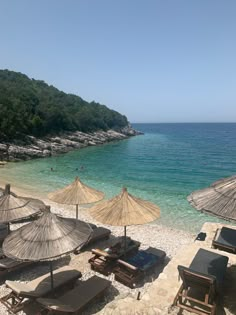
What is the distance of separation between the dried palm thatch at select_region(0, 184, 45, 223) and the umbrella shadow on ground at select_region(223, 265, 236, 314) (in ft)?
23.0

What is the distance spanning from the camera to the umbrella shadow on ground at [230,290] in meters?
6.19

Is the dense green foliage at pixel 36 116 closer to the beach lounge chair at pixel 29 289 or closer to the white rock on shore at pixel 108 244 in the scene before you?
the white rock on shore at pixel 108 244

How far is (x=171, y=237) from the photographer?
14.1 m

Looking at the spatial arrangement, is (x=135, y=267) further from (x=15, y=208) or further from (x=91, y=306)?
(x=15, y=208)

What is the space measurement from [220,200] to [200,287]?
2.20 meters

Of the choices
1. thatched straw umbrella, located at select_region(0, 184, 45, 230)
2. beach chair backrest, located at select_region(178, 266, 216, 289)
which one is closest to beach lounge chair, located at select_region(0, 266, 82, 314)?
thatched straw umbrella, located at select_region(0, 184, 45, 230)

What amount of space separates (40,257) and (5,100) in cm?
4981

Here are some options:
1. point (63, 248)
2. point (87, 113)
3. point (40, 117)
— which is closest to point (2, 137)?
point (40, 117)

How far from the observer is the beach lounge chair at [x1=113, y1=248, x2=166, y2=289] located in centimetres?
901

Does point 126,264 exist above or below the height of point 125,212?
below

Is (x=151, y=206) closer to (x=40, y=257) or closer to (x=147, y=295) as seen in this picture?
(x=147, y=295)

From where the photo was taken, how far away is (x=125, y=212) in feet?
31.5

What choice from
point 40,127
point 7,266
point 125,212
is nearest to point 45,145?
point 40,127

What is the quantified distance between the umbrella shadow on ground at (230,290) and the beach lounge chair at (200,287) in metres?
0.35
